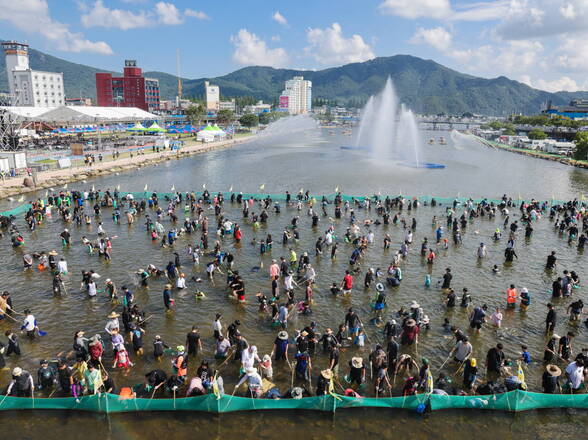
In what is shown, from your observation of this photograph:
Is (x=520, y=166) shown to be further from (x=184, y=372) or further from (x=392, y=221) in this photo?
(x=184, y=372)

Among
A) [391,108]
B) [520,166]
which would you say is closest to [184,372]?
[520,166]

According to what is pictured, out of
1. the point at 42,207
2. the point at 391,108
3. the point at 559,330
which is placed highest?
the point at 391,108

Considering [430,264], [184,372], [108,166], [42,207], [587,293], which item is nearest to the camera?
[184,372]

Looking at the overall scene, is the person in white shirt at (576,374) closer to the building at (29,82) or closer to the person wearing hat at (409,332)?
the person wearing hat at (409,332)

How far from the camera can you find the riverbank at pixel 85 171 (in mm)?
40594

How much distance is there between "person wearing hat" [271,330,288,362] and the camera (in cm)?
1291

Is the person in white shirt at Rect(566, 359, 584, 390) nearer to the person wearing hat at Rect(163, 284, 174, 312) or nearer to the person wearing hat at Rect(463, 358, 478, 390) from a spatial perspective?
the person wearing hat at Rect(463, 358, 478, 390)

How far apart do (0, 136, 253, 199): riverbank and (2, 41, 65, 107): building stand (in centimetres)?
10106

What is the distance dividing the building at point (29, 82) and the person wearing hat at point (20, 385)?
159 m

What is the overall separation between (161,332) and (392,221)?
21840 mm

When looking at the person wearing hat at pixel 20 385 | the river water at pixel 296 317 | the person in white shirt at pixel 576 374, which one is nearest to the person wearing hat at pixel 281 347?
the river water at pixel 296 317

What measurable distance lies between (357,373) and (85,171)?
4936cm

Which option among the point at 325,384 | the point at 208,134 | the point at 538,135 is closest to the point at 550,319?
the point at 325,384

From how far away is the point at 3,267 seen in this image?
71.0ft
